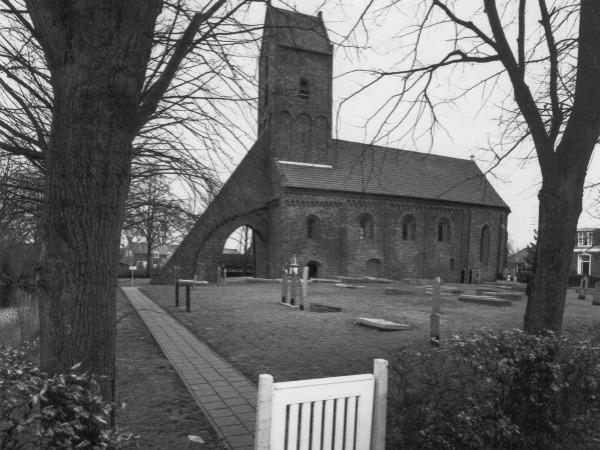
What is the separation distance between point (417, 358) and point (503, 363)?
0.60 meters

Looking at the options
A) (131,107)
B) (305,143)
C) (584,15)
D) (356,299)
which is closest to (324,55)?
(305,143)

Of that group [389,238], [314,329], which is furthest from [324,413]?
[389,238]

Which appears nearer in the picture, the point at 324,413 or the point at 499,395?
the point at 324,413

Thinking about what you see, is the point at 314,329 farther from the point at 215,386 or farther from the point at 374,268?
the point at 374,268

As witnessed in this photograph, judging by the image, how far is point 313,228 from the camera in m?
32.0

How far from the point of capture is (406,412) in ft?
11.1

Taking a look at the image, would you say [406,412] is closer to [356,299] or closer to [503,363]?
[503,363]

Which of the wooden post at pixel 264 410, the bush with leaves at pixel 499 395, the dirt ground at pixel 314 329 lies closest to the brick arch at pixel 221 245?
the dirt ground at pixel 314 329

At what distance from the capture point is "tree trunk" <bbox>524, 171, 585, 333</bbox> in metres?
5.31

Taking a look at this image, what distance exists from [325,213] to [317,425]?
29372 mm

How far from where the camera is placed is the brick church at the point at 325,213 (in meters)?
30.4

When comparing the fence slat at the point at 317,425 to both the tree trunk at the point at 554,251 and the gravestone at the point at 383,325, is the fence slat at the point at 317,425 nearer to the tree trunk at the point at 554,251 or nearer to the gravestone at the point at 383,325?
the tree trunk at the point at 554,251

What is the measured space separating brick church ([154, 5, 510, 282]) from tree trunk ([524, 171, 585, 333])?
22928mm

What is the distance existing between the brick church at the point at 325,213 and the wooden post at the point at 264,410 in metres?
25.3
